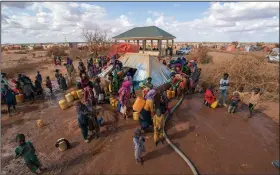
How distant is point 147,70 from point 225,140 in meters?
5.48

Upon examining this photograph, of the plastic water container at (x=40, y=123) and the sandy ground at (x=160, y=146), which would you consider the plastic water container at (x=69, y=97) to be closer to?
the sandy ground at (x=160, y=146)

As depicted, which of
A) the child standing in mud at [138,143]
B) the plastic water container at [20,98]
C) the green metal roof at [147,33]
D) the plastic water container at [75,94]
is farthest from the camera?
the green metal roof at [147,33]

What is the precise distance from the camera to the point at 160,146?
221 inches

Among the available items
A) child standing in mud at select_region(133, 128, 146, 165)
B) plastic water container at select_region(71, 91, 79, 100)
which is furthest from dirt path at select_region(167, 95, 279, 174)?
plastic water container at select_region(71, 91, 79, 100)

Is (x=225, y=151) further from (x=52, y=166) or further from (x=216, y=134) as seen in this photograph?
(x=52, y=166)

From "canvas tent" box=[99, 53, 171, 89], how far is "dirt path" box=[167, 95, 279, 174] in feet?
8.42

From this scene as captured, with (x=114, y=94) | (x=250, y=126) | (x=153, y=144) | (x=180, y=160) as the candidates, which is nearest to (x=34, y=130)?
(x=114, y=94)

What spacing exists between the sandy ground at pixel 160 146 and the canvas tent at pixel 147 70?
249 cm

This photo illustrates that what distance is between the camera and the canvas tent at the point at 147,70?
32.7 ft

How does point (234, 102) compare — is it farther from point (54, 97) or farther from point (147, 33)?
point (147, 33)

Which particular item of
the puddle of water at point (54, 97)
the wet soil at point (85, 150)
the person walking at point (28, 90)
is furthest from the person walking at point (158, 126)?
the person walking at point (28, 90)

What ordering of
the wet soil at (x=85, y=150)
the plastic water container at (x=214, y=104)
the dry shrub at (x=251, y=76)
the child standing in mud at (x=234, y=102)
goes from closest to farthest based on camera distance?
the wet soil at (x=85, y=150) → the child standing in mud at (x=234, y=102) → the plastic water container at (x=214, y=104) → the dry shrub at (x=251, y=76)

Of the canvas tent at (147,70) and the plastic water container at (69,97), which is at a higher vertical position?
the canvas tent at (147,70)

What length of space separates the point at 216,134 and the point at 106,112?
4477mm
